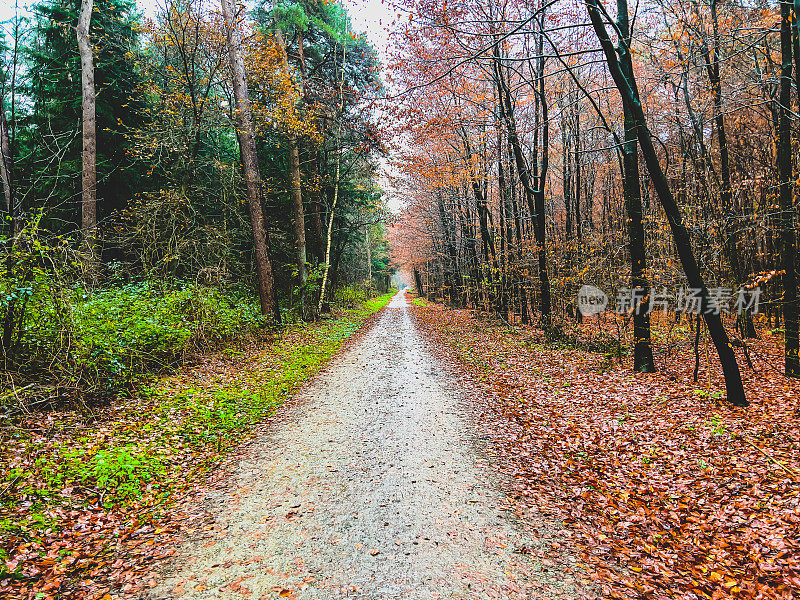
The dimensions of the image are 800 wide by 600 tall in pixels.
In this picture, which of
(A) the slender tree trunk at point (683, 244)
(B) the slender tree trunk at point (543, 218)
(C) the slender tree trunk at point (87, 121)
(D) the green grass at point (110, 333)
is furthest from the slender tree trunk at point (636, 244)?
(C) the slender tree trunk at point (87, 121)

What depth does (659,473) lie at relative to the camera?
4.85 meters

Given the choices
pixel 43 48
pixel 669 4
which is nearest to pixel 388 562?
pixel 669 4

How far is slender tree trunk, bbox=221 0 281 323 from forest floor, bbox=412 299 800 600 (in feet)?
26.8

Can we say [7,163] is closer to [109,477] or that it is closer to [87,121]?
[87,121]

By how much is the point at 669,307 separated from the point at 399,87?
1191 centimetres

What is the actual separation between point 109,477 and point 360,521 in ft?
10.3

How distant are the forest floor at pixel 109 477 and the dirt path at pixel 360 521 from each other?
483 mm

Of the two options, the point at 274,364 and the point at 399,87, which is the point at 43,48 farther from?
the point at 274,364

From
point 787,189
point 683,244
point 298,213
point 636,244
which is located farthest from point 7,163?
point 787,189

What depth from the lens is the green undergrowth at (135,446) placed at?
4228mm

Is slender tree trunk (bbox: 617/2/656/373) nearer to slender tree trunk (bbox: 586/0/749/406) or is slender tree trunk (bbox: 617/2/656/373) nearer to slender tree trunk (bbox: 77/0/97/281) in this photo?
slender tree trunk (bbox: 586/0/749/406)

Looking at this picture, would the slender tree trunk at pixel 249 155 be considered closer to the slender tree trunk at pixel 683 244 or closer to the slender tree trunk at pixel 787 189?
the slender tree trunk at pixel 683 244

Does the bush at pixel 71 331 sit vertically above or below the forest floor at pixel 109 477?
above

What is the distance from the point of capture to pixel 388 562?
3.51 m
